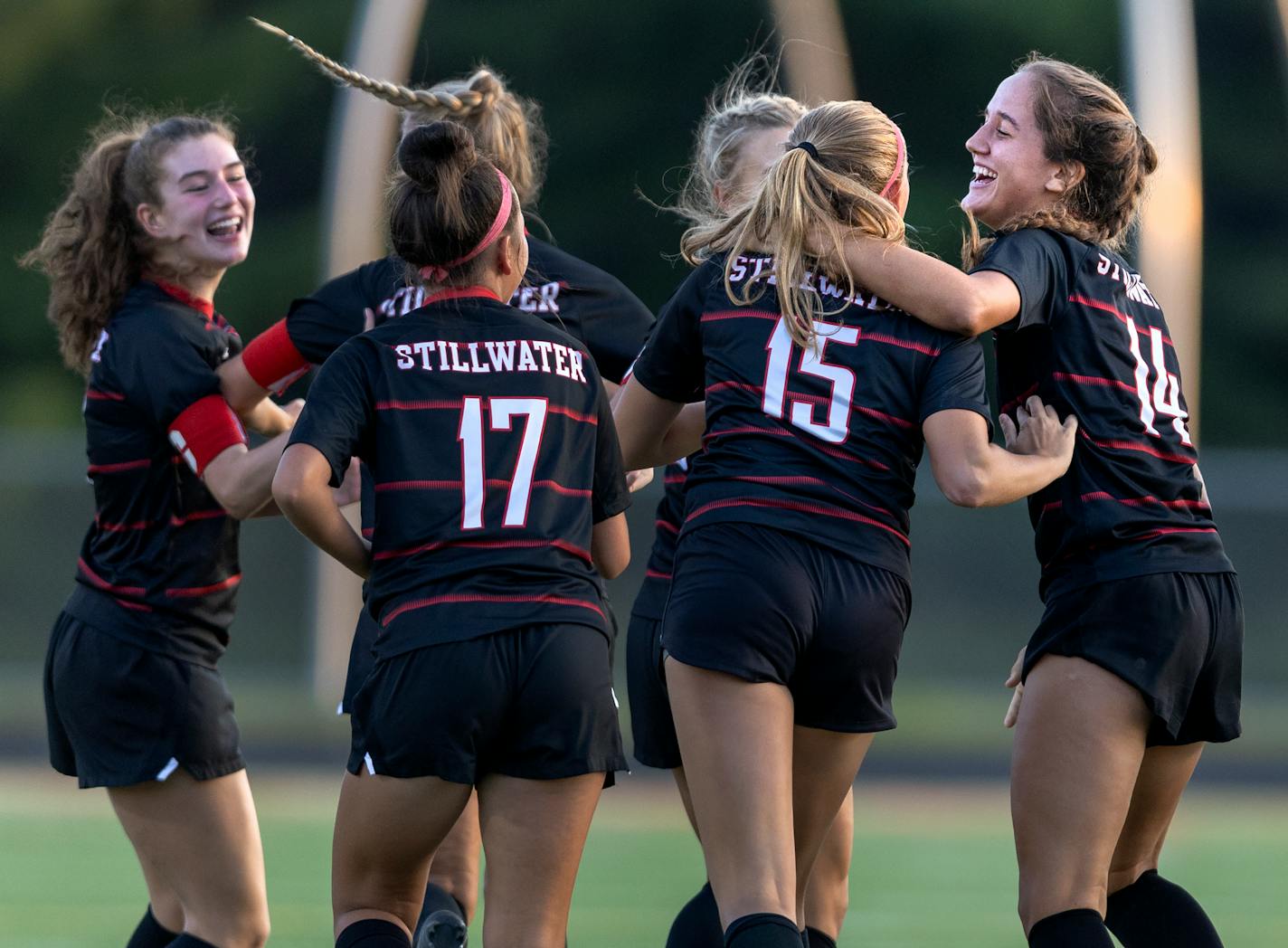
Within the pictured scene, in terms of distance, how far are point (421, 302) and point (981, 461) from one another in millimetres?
1388

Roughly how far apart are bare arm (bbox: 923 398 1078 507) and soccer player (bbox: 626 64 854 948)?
2.57ft

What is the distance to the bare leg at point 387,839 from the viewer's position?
3406 mm

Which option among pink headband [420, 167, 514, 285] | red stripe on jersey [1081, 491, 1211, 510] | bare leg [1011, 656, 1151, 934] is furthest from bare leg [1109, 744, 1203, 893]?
pink headband [420, 167, 514, 285]

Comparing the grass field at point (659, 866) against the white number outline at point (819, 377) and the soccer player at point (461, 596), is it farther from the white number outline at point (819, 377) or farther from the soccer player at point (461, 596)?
the white number outline at point (819, 377)

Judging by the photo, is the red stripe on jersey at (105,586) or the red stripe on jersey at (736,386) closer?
the red stripe on jersey at (736,386)

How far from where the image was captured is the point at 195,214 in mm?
4492

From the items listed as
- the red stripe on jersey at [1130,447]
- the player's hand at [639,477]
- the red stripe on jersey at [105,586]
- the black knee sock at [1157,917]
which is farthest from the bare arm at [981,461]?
the red stripe on jersey at [105,586]

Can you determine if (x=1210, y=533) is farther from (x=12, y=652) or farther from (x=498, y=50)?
(x=498, y=50)

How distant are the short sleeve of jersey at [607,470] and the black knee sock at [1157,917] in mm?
1365

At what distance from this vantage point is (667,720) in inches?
165

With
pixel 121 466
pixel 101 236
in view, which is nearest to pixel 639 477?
pixel 121 466

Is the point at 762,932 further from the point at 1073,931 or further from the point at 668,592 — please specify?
the point at 668,592

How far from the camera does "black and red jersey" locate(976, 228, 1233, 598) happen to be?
367cm

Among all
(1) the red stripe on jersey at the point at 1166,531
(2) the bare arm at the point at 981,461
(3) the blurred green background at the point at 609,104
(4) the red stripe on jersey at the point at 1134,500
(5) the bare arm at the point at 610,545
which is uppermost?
(3) the blurred green background at the point at 609,104
